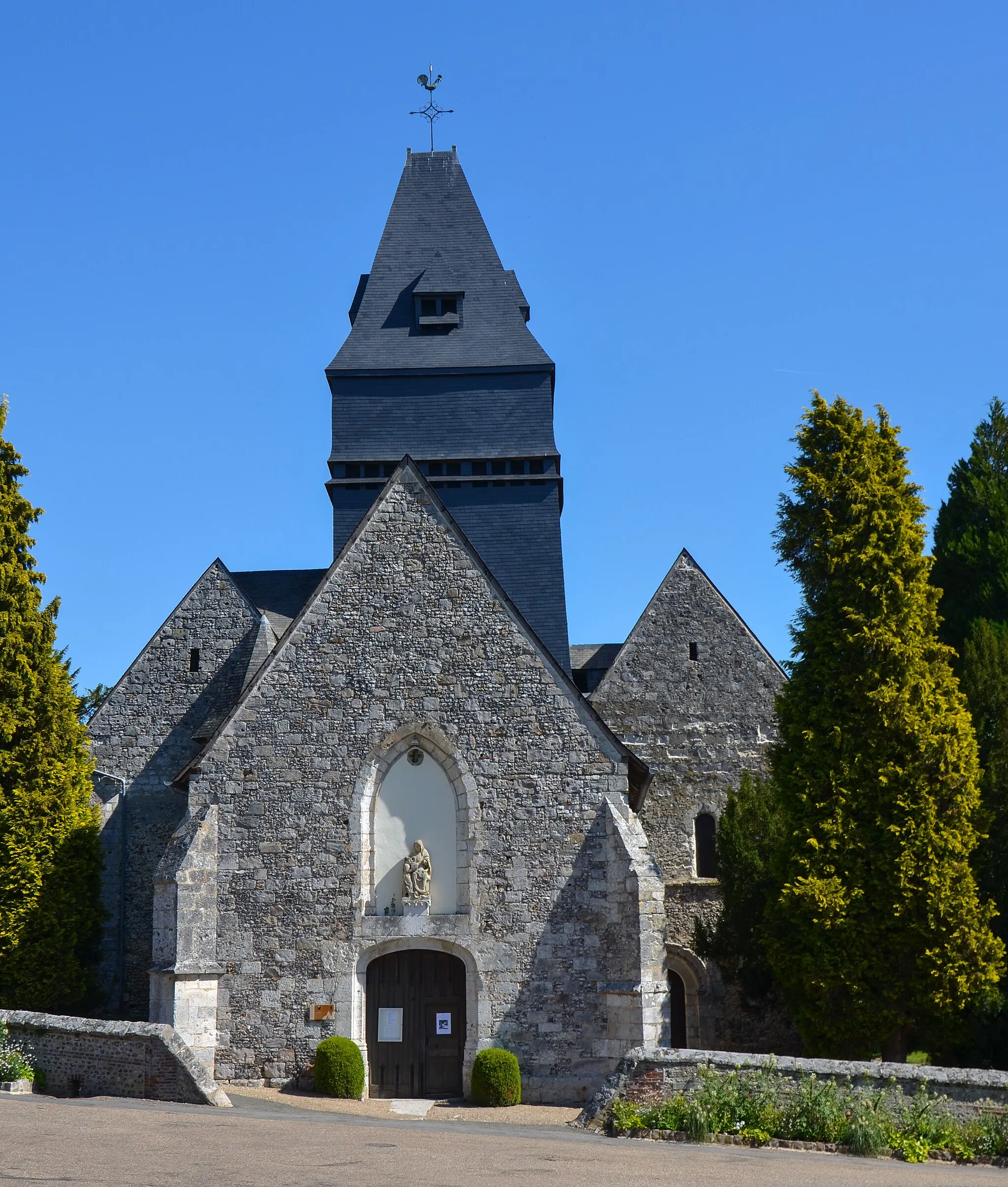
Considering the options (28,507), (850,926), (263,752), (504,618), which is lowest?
(850,926)

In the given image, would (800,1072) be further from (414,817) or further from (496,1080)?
(414,817)

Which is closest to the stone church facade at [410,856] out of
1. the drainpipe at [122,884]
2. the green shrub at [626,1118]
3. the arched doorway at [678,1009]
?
the drainpipe at [122,884]

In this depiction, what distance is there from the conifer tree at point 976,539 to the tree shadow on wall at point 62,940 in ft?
43.0

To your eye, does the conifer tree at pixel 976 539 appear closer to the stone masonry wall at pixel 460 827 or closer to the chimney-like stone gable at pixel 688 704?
the chimney-like stone gable at pixel 688 704

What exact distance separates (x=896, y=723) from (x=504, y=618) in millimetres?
4970

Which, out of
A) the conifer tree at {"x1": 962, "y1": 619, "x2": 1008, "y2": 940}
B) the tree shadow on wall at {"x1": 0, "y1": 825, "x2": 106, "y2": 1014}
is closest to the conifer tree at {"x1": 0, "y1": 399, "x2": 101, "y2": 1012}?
the tree shadow on wall at {"x1": 0, "y1": 825, "x2": 106, "y2": 1014}

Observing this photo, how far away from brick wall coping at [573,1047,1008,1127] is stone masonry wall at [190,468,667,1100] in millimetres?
2372

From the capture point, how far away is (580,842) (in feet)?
52.4

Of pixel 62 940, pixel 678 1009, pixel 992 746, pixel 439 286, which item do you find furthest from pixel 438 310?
pixel 678 1009

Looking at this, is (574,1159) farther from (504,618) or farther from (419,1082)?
(504,618)

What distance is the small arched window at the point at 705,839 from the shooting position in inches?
837

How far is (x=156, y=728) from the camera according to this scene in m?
20.5

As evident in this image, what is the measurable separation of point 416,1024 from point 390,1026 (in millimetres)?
319

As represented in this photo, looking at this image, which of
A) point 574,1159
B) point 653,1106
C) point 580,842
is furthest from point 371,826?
point 574,1159
